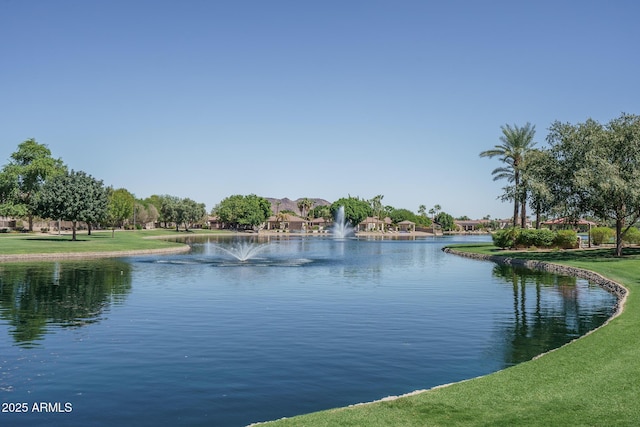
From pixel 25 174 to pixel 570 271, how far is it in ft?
339

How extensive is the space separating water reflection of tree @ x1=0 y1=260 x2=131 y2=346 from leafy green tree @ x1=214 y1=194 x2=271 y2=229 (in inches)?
4932

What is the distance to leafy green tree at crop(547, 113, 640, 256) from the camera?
47.1 metres

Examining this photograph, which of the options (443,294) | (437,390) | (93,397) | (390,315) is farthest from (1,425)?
(443,294)

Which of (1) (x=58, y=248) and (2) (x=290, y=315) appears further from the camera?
(1) (x=58, y=248)

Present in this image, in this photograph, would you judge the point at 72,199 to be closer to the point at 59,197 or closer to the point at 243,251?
the point at 59,197

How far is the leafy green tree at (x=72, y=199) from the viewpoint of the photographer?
251 feet

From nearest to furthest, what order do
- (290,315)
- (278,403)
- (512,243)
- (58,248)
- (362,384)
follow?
1. (278,403)
2. (362,384)
3. (290,315)
4. (58,248)
5. (512,243)

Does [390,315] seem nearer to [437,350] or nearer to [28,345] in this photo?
[437,350]

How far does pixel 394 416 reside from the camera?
400 inches

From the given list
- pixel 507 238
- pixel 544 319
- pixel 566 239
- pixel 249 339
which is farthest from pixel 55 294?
pixel 566 239

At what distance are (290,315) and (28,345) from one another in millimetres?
10482

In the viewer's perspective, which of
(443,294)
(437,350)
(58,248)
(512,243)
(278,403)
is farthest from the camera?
(512,243)

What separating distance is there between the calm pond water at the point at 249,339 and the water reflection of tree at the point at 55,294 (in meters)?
0.13

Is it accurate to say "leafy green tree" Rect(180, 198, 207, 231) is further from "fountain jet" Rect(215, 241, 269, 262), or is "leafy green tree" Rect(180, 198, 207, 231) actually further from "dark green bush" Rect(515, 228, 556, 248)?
"dark green bush" Rect(515, 228, 556, 248)
